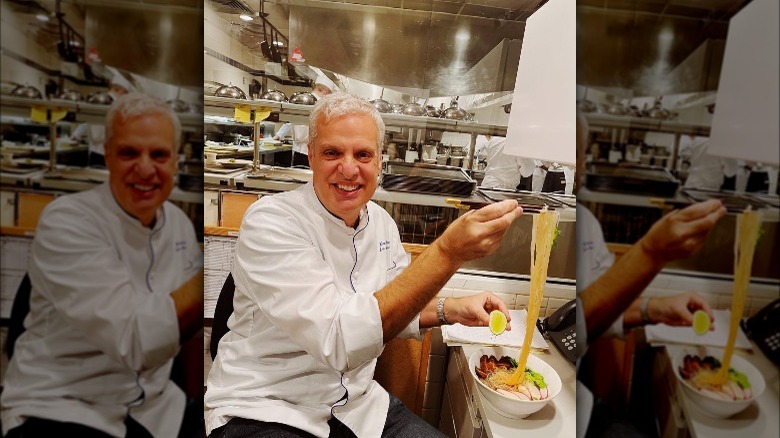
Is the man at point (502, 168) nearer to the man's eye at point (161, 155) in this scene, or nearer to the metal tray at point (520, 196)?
the metal tray at point (520, 196)

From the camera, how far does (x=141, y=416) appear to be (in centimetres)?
32

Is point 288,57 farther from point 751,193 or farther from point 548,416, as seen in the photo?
point 751,193

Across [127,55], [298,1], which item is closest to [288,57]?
[298,1]

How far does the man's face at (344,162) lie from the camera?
5.03 feet

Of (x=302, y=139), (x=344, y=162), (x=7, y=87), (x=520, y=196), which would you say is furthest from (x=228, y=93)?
(x=7, y=87)

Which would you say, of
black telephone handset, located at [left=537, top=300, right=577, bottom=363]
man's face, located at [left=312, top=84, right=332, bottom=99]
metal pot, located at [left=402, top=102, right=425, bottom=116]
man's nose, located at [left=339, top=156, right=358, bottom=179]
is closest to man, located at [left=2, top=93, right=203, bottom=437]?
man's nose, located at [left=339, top=156, right=358, bottom=179]

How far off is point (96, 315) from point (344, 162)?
4.18 ft

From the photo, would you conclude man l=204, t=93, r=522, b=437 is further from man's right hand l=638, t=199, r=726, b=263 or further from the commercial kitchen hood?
the commercial kitchen hood

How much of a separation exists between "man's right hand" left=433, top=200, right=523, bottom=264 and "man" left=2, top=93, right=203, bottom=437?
0.83 m

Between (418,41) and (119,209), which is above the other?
(418,41)

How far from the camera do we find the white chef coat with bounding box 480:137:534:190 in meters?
3.12

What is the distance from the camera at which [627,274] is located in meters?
0.34

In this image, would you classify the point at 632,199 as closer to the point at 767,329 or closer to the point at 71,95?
the point at 767,329

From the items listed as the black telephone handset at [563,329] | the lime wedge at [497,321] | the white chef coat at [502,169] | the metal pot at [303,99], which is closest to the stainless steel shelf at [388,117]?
the metal pot at [303,99]
